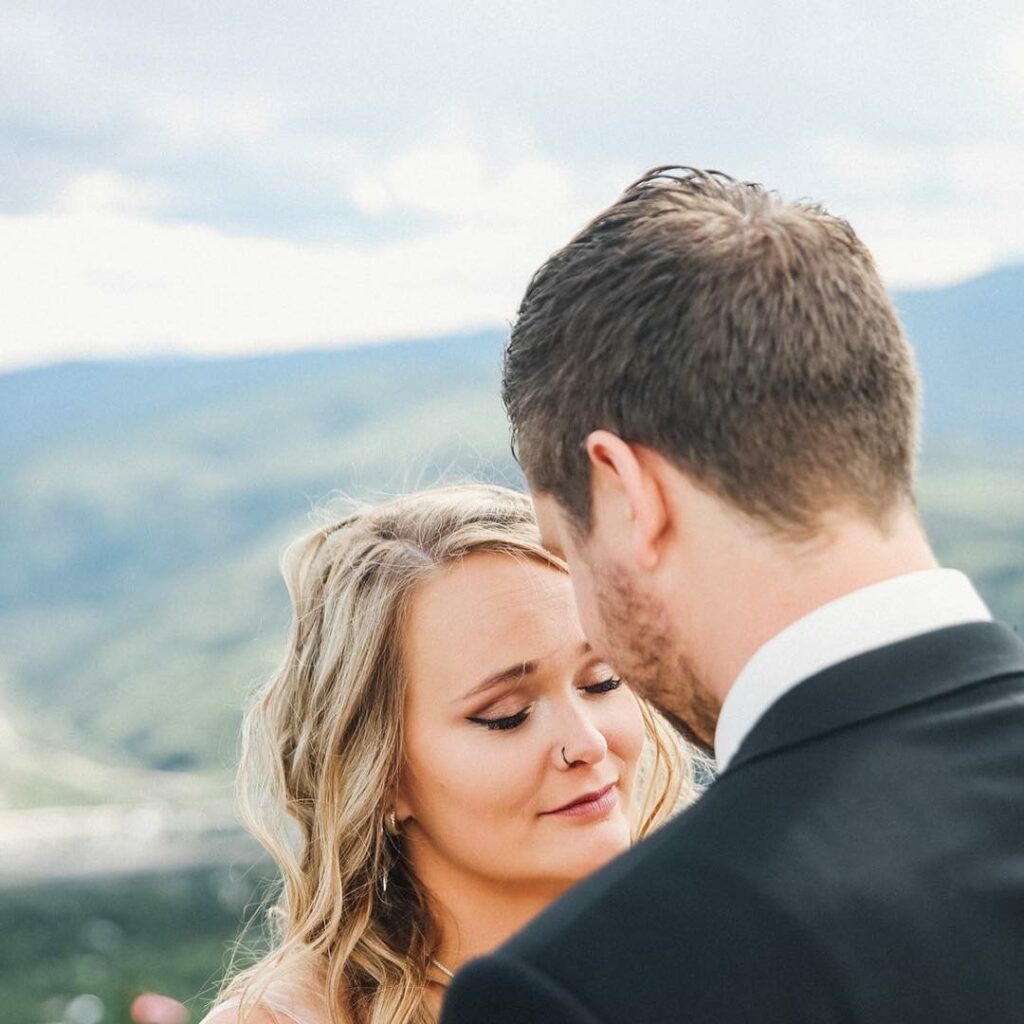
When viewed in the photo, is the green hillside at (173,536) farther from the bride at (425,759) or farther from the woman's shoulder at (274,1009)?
the woman's shoulder at (274,1009)

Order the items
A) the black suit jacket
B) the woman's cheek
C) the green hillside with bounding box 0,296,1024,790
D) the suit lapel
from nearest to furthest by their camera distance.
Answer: the black suit jacket < the suit lapel < the woman's cheek < the green hillside with bounding box 0,296,1024,790

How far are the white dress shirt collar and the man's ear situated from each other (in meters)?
0.20

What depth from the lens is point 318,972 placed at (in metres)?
3.61

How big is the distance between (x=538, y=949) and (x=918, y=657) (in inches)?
23.6

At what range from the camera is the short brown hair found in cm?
194

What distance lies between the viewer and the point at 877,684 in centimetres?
188

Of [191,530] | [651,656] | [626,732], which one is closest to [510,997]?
[651,656]

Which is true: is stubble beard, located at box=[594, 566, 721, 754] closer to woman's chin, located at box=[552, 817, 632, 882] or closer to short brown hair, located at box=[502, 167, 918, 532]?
short brown hair, located at box=[502, 167, 918, 532]

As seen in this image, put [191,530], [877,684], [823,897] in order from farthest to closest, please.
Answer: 1. [191,530]
2. [877,684]
3. [823,897]

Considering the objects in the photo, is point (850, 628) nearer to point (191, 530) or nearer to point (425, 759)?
point (425, 759)

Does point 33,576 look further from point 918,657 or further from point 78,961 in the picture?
point 918,657

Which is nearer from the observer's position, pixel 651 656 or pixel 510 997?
pixel 510 997

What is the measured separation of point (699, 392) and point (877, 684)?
44cm

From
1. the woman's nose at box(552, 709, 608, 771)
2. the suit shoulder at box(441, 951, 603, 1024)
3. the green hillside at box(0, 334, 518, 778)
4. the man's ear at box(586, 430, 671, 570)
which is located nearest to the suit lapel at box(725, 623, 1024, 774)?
the man's ear at box(586, 430, 671, 570)
